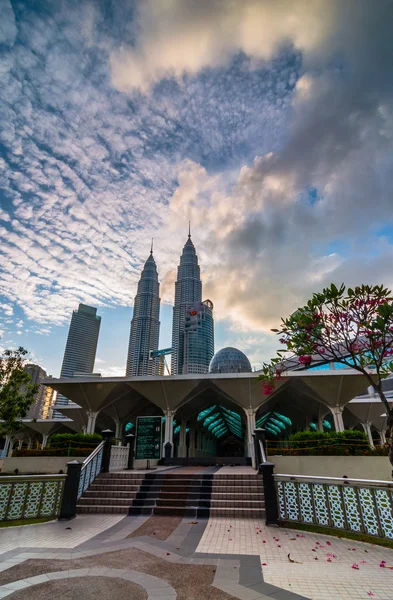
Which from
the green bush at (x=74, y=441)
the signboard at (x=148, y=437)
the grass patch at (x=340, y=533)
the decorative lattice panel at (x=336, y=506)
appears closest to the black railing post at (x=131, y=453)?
the signboard at (x=148, y=437)

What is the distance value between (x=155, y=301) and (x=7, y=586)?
12240cm

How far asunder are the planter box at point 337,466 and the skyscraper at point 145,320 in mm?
98038

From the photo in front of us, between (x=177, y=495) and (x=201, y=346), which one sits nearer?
(x=177, y=495)

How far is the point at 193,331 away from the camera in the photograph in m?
77.8

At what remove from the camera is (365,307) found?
5684 millimetres

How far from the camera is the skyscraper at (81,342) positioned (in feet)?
496

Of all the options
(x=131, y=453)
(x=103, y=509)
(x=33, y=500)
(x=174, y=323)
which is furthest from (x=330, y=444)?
(x=174, y=323)

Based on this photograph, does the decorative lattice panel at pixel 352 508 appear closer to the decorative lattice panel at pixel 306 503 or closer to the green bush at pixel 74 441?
the decorative lattice panel at pixel 306 503

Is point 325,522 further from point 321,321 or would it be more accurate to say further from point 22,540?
point 22,540

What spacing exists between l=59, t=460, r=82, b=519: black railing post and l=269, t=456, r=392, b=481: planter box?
27.7ft

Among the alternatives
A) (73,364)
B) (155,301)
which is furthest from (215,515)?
(73,364)

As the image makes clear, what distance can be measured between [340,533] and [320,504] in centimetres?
57

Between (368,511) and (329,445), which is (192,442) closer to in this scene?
(329,445)

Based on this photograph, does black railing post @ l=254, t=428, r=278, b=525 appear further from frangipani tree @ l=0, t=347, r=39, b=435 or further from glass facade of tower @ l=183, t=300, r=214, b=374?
glass facade of tower @ l=183, t=300, r=214, b=374
